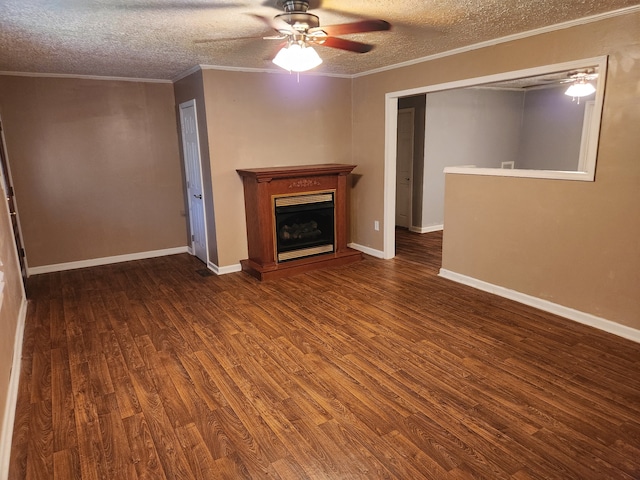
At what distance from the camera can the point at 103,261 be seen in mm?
5352

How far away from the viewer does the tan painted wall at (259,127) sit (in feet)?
14.9

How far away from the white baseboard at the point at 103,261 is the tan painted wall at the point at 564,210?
3.70 metres

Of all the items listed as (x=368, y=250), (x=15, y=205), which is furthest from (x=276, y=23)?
(x=15, y=205)

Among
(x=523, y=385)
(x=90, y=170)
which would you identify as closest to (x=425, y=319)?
(x=523, y=385)

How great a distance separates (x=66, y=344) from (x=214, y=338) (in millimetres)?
1146

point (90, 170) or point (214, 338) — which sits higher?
point (90, 170)

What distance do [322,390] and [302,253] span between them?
8.18 feet

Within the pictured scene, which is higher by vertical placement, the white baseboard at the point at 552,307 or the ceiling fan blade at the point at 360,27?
the ceiling fan blade at the point at 360,27

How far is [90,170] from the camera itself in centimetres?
507

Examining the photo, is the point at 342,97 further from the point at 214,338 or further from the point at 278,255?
the point at 214,338

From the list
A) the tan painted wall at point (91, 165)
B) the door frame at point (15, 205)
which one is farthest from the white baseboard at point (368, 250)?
the door frame at point (15, 205)

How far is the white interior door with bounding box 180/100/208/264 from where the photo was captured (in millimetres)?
4863

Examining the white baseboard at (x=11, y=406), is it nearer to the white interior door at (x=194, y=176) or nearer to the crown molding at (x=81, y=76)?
the white interior door at (x=194, y=176)

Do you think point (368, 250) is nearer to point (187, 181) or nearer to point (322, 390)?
point (187, 181)
